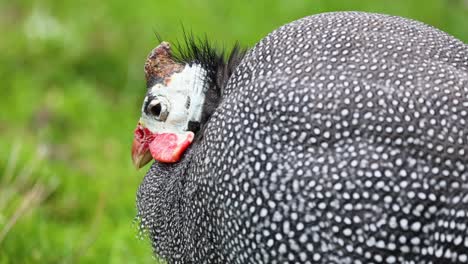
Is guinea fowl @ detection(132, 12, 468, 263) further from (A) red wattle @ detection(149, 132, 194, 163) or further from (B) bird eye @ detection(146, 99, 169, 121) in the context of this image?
(B) bird eye @ detection(146, 99, 169, 121)

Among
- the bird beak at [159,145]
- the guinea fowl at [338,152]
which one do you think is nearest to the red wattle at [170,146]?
the bird beak at [159,145]

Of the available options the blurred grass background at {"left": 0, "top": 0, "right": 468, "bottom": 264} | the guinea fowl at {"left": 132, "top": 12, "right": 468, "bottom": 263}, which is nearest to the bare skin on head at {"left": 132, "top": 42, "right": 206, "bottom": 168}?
the guinea fowl at {"left": 132, "top": 12, "right": 468, "bottom": 263}

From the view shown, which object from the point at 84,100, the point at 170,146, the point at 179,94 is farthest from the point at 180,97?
the point at 84,100

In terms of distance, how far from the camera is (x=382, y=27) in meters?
2.67

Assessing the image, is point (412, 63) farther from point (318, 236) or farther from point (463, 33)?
point (463, 33)

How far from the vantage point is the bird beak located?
2.97 meters

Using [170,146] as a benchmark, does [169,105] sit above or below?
above

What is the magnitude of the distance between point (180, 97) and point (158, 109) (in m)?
0.10

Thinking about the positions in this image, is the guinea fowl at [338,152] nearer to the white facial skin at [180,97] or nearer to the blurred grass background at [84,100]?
the white facial skin at [180,97]

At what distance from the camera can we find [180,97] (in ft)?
10.0

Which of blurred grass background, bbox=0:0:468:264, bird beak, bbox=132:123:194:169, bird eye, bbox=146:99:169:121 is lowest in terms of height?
blurred grass background, bbox=0:0:468:264

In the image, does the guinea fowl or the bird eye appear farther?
the bird eye

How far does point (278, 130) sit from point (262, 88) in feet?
0.49

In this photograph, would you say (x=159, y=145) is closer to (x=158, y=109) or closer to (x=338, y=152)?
(x=158, y=109)
